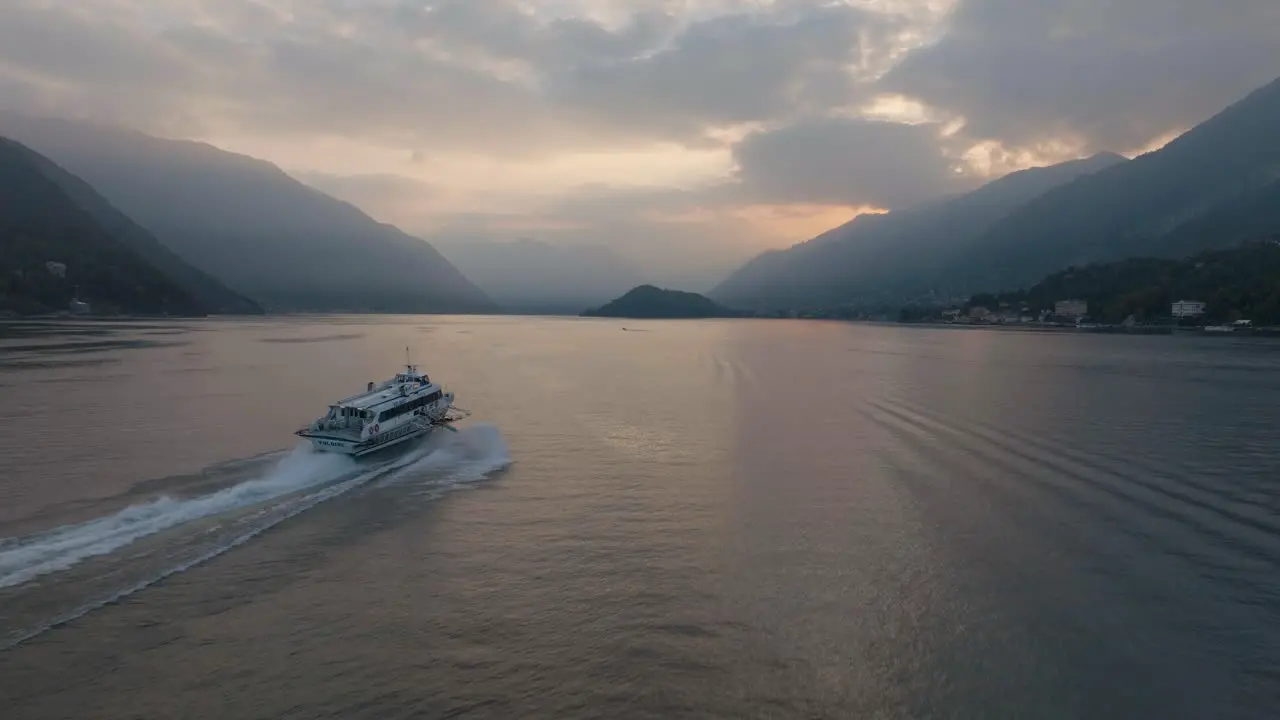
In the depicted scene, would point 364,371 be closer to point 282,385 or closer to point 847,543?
point 282,385

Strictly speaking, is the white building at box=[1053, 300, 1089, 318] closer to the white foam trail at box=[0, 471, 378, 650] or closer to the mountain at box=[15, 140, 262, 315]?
the white foam trail at box=[0, 471, 378, 650]

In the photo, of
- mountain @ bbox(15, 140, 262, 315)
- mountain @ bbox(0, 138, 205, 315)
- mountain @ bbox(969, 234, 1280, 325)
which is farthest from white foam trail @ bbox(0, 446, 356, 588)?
mountain @ bbox(15, 140, 262, 315)

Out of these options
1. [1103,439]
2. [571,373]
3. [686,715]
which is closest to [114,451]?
[686,715]

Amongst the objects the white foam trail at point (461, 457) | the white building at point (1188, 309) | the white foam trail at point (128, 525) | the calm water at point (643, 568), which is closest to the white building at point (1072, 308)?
the white building at point (1188, 309)

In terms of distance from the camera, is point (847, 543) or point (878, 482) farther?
point (878, 482)

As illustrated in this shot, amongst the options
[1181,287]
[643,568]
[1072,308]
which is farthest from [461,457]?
[1072,308]
